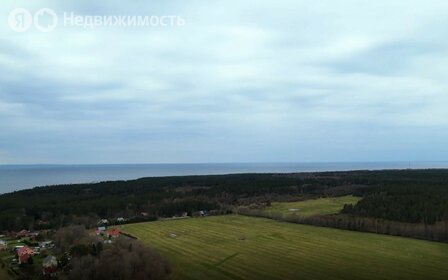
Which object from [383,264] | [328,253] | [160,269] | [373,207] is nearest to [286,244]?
[328,253]

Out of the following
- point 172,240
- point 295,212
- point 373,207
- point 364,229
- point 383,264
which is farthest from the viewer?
point 295,212

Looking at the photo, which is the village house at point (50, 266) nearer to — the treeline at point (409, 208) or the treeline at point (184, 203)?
the treeline at point (184, 203)

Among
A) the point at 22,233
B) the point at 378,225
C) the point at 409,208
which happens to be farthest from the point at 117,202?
the point at 409,208

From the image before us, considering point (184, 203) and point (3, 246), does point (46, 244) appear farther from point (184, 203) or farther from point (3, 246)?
point (184, 203)

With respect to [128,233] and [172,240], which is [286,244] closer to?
[172,240]

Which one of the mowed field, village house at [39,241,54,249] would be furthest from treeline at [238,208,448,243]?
village house at [39,241,54,249]

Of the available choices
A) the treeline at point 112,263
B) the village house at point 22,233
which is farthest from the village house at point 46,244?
the treeline at point 112,263

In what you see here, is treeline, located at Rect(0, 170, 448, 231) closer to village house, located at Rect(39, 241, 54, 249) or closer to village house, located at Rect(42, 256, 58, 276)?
village house, located at Rect(39, 241, 54, 249)
